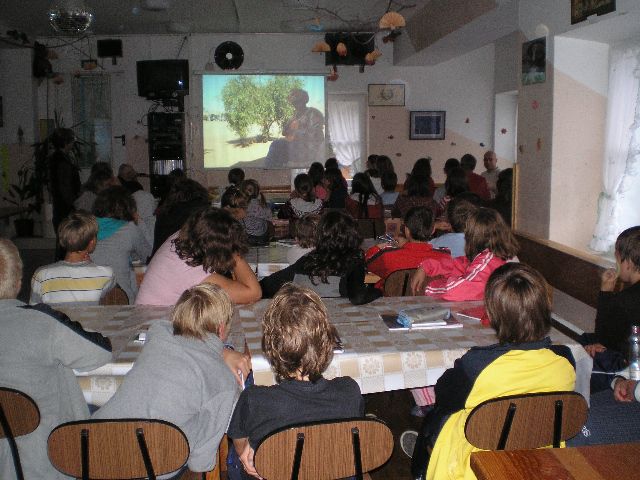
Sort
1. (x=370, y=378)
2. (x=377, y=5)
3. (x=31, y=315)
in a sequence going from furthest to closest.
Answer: (x=377, y=5)
(x=370, y=378)
(x=31, y=315)

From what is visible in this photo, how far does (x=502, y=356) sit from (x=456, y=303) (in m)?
1.12

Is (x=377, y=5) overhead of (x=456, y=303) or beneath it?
overhead

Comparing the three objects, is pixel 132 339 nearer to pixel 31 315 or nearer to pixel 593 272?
pixel 31 315

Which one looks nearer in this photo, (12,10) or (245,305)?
(245,305)

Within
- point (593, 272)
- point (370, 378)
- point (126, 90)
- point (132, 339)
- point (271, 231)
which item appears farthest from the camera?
point (126, 90)

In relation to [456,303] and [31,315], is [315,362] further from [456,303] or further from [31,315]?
[456,303]

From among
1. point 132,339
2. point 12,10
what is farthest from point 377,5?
point 132,339

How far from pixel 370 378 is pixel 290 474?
712 millimetres

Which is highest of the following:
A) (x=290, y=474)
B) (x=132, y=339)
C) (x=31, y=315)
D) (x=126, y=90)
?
(x=126, y=90)

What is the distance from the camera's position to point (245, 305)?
3.18 m

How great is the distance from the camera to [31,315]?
2.23m

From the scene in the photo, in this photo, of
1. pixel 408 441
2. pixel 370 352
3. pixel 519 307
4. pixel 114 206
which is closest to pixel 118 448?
pixel 370 352

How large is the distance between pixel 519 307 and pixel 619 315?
2.82 ft

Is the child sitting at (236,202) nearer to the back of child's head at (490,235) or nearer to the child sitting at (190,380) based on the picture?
the back of child's head at (490,235)
